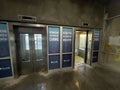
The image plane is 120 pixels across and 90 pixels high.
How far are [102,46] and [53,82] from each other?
348 cm

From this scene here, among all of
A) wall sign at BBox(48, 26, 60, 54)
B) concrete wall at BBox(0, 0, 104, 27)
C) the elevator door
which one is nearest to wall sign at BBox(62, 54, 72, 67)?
wall sign at BBox(48, 26, 60, 54)

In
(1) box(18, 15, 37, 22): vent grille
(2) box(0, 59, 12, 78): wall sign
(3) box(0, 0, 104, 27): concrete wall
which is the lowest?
(2) box(0, 59, 12, 78): wall sign

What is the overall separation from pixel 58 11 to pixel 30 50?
2069 mm

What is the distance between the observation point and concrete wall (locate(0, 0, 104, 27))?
8.33 feet

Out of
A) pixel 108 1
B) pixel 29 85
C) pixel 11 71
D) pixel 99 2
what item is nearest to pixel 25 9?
pixel 11 71

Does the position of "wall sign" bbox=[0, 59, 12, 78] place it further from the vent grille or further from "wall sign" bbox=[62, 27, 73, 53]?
"wall sign" bbox=[62, 27, 73, 53]

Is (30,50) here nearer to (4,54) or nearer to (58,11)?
(4,54)

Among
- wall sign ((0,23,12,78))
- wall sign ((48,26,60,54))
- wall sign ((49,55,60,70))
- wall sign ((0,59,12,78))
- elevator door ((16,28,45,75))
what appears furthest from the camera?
wall sign ((49,55,60,70))

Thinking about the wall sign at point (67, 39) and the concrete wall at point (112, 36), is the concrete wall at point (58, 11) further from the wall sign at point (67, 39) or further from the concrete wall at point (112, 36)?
the concrete wall at point (112, 36)

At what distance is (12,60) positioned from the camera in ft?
8.98

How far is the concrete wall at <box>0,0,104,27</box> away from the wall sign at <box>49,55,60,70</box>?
5.03ft

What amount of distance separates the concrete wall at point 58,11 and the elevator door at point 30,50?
59cm

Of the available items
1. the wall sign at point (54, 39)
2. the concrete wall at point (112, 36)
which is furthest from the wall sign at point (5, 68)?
the concrete wall at point (112, 36)

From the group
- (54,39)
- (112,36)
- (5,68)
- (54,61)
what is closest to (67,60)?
(54,61)
